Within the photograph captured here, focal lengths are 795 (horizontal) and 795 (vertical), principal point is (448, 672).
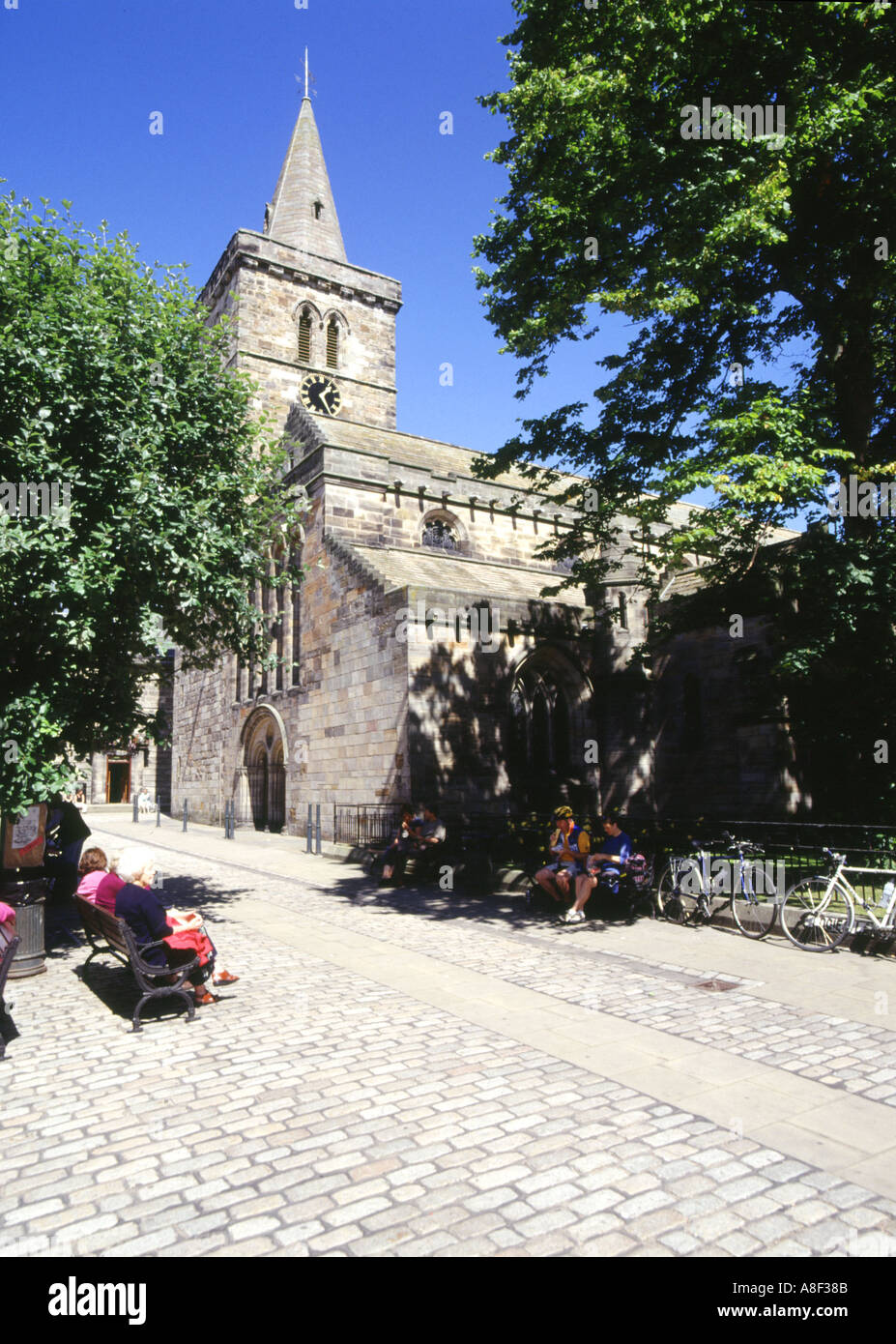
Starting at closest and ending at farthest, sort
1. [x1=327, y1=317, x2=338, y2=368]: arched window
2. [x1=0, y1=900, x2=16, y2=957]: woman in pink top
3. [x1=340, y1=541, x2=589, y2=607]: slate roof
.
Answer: [x1=0, y1=900, x2=16, y2=957]: woman in pink top → [x1=340, y1=541, x2=589, y2=607]: slate roof → [x1=327, y1=317, x2=338, y2=368]: arched window

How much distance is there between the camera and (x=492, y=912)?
11.5 metres

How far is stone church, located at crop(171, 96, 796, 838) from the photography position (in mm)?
17328

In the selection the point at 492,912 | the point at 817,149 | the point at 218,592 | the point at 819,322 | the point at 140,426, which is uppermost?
the point at 817,149

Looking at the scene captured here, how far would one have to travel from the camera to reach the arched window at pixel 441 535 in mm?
24031

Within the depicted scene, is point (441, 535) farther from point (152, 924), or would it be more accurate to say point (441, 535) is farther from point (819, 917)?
point (152, 924)

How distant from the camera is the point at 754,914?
9586 mm

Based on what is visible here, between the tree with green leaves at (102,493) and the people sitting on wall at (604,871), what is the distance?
571 cm

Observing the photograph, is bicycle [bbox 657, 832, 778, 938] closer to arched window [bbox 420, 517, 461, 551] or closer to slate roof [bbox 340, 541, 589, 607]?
slate roof [bbox 340, 541, 589, 607]

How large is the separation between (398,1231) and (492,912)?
8274mm

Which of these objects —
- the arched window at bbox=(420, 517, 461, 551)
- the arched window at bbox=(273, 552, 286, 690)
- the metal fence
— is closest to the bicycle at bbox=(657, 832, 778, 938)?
the metal fence

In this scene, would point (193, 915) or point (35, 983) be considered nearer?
point (193, 915)
